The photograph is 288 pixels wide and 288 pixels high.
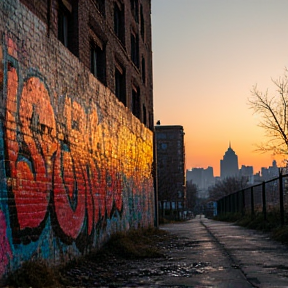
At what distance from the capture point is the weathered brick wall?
581 centimetres

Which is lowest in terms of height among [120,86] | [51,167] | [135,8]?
[51,167]

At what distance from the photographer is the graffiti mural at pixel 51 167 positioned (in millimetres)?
5828

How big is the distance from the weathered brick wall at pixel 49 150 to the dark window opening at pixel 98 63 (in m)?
0.54

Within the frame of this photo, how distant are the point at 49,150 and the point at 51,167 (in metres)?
0.29

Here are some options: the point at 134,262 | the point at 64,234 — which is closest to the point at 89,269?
the point at 64,234

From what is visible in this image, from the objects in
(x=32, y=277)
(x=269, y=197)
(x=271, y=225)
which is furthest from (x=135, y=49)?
(x=32, y=277)

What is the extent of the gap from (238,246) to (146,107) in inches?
425

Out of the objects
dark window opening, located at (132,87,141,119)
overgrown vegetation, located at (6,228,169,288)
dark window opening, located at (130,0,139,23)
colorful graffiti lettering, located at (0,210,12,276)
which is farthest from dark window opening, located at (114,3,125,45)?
colorful graffiti lettering, located at (0,210,12,276)

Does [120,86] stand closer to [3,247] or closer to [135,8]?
[135,8]

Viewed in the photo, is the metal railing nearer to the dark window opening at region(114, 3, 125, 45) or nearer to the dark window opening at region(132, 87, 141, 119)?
the dark window opening at region(132, 87, 141, 119)

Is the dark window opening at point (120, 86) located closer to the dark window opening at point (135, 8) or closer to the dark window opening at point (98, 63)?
the dark window opening at point (98, 63)

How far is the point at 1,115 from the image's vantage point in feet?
18.3

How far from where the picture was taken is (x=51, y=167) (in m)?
7.32

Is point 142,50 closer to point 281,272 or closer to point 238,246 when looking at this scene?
point 238,246
